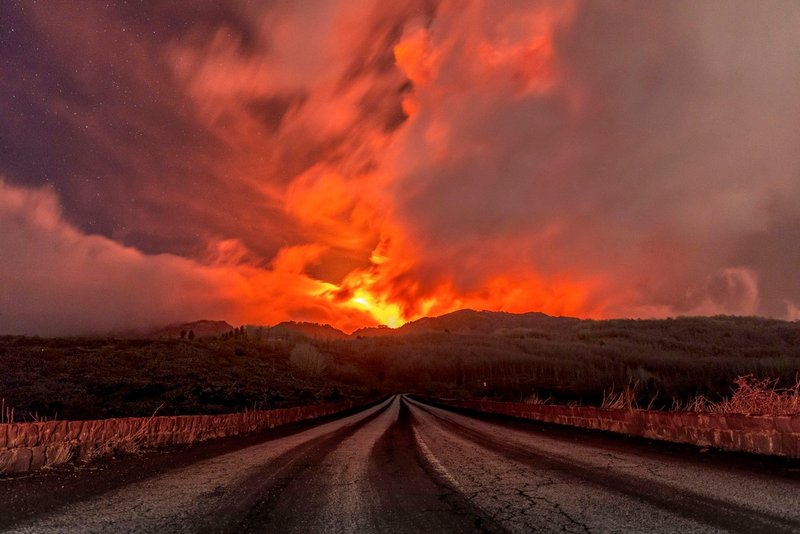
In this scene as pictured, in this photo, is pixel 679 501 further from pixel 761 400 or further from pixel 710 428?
pixel 761 400

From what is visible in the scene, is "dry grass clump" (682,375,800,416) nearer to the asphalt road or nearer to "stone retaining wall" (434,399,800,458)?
"stone retaining wall" (434,399,800,458)

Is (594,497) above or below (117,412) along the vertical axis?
above

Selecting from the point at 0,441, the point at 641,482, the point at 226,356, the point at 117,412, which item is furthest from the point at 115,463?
the point at 226,356

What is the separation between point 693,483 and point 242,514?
21.6ft

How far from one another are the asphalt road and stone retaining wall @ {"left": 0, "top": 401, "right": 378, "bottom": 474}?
35.3 inches

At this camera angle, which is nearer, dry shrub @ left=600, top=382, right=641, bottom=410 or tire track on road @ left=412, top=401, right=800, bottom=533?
tire track on road @ left=412, top=401, right=800, bottom=533

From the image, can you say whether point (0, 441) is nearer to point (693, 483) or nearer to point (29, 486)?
point (29, 486)

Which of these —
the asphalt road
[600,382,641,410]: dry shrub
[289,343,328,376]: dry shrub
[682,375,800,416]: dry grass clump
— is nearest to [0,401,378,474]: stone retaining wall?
the asphalt road

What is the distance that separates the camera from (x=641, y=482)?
698cm

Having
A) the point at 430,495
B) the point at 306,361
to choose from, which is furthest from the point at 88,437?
the point at 306,361

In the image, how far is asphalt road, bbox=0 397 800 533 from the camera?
5184 mm

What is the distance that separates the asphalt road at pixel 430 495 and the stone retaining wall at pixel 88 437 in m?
0.90

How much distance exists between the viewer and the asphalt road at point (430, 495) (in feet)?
17.0

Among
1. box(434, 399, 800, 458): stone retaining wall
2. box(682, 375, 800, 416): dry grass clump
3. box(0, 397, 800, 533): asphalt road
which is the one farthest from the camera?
box(682, 375, 800, 416): dry grass clump
